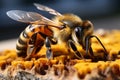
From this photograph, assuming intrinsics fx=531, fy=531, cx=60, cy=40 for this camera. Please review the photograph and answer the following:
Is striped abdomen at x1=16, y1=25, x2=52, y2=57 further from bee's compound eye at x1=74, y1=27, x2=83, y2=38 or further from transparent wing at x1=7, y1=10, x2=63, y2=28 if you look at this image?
bee's compound eye at x1=74, y1=27, x2=83, y2=38

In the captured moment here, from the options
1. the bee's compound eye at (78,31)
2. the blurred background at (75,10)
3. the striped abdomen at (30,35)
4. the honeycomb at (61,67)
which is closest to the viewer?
the honeycomb at (61,67)

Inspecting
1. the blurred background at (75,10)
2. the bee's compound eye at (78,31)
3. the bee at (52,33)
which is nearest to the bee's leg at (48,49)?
the bee at (52,33)

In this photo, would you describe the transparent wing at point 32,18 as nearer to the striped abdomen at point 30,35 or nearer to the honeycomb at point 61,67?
the striped abdomen at point 30,35

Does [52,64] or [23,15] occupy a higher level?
[23,15]

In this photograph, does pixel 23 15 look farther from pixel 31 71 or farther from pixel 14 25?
pixel 14 25

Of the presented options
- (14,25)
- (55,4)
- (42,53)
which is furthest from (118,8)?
(42,53)

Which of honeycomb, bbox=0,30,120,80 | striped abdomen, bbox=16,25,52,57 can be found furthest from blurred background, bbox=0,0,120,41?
honeycomb, bbox=0,30,120,80

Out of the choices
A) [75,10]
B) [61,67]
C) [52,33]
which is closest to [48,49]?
[52,33]
